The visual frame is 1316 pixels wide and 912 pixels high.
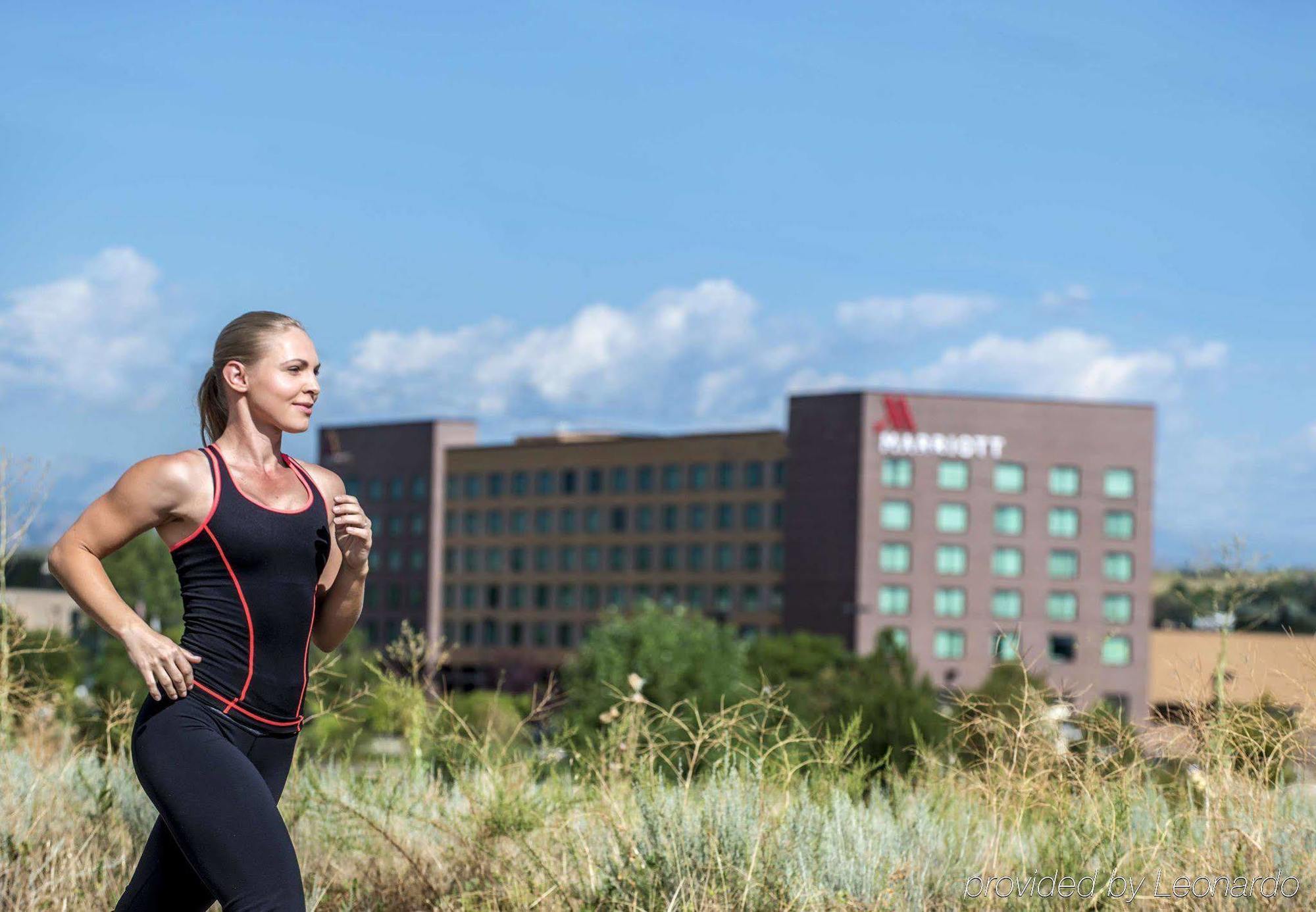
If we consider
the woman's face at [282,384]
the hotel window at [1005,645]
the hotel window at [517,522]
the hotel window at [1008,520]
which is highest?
the hotel window at [1008,520]

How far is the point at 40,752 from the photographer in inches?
300

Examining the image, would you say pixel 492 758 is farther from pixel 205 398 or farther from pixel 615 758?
pixel 205 398

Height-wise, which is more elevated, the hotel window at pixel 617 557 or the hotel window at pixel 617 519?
the hotel window at pixel 617 519

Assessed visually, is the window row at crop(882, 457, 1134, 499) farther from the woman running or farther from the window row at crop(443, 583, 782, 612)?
the woman running

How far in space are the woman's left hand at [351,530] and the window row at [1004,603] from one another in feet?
287

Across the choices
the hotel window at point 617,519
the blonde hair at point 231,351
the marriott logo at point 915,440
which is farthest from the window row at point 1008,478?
the blonde hair at point 231,351

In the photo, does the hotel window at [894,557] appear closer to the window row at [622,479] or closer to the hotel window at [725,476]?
the window row at [622,479]

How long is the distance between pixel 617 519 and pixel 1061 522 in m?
26.3

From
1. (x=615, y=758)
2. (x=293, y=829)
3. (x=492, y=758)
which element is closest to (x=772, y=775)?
(x=615, y=758)

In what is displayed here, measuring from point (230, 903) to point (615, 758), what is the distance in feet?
10.5

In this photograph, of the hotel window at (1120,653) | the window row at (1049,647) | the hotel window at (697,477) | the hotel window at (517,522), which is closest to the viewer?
the hotel window at (1120,653)

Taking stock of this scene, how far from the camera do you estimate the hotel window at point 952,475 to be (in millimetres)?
93375

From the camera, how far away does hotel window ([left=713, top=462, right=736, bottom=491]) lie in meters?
97.7

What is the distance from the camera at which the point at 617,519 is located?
10312 centimetres
